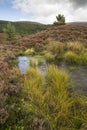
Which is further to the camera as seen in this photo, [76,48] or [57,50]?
[76,48]

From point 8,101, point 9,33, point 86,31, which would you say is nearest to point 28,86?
point 8,101

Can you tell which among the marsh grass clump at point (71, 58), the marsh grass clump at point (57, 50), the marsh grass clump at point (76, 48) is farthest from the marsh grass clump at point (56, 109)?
the marsh grass clump at point (76, 48)

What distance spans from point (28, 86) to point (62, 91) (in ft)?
2.87

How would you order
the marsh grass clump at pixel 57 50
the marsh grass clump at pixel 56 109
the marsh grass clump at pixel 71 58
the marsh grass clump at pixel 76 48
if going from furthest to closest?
1. the marsh grass clump at pixel 76 48
2. the marsh grass clump at pixel 57 50
3. the marsh grass clump at pixel 71 58
4. the marsh grass clump at pixel 56 109

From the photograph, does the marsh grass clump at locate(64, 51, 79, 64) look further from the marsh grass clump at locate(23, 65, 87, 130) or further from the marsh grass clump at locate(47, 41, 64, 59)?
the marsh grass clump at locate(23, 65, 87, 130)

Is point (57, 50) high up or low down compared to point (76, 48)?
down

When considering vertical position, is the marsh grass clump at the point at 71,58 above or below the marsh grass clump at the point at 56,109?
below

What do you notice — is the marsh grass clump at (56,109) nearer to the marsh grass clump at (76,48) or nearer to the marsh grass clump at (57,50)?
the marsh grass clump at (57,50)

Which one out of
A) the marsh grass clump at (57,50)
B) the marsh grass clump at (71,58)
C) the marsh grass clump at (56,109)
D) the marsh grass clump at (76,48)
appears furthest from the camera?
the marsh grass clump at (76,48)

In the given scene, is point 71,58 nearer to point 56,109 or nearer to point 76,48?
point 76,48

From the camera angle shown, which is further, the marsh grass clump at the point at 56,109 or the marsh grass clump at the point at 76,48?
the marsh grass clump at the point at 76,48

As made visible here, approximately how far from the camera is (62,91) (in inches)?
235

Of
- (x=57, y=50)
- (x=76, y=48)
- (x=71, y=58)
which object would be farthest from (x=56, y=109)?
(x=76, y=48)

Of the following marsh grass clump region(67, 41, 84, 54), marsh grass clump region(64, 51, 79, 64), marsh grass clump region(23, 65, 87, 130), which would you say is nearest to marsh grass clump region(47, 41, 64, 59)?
marsh grass clump region(67, 41, 84, 54)
